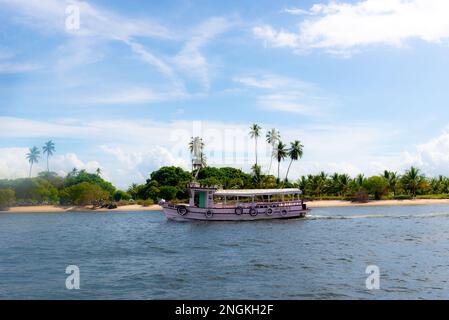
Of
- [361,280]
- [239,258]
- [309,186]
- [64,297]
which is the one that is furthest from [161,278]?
[309,186]

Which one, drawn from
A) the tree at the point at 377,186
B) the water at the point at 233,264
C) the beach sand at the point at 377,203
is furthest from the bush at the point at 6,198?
the tree at the point at 377,186

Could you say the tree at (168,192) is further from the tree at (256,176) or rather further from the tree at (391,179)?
the tree at (391,179)

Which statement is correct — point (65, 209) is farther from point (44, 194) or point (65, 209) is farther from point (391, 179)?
point (391, 179)

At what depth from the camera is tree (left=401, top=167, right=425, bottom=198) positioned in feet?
408

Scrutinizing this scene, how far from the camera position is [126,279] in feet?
86.4

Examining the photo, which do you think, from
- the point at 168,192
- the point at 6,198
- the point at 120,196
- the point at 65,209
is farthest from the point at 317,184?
the point at 6,198

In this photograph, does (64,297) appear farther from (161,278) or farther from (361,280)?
(361,280)

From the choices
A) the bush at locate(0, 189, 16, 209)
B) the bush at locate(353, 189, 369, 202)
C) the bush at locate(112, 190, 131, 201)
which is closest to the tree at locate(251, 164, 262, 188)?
the bush at locate(353, 189, 369, 202)

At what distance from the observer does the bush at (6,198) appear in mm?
111750

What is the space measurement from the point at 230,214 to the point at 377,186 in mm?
69070

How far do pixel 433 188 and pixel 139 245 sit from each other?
383ft

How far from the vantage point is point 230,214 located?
65750 mm

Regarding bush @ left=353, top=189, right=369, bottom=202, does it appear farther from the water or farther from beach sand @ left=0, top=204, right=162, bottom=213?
the water

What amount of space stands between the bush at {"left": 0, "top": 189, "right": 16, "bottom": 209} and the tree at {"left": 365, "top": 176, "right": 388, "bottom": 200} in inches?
3857
